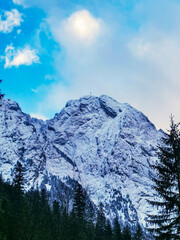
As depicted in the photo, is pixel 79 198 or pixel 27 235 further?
pixel 79 198

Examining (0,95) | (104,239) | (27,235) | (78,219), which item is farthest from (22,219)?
(104,239)

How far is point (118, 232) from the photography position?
61156 mm

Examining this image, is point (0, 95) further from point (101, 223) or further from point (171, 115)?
point (101, 223)

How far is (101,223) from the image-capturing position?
2790 inches

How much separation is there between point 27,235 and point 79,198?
32.3 metres

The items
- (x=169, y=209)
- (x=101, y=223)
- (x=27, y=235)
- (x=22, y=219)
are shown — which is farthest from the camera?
(x=101, y=223)

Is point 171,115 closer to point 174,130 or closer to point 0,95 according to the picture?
point 174,130

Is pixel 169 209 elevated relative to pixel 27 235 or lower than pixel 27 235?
elevated

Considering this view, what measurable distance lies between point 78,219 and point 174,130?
3425 cm

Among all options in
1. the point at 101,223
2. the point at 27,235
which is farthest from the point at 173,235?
the point at 101,223

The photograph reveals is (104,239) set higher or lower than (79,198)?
lower

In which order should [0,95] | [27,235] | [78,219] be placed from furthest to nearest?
[78,219] → [27,235] → [0,95]

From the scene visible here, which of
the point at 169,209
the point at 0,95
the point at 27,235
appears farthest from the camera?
the point at 27,235

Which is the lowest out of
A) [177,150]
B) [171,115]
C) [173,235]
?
[173,235]
